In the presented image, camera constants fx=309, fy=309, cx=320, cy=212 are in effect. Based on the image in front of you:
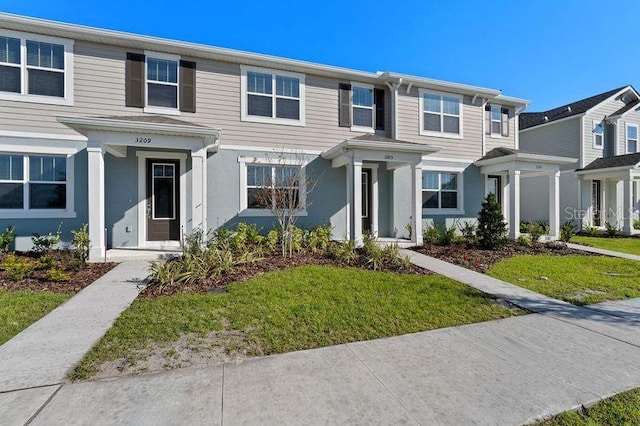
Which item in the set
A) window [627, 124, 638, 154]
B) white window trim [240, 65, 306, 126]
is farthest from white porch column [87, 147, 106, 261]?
window [627, 124, 638, 154]

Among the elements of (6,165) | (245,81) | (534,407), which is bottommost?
(534,407)

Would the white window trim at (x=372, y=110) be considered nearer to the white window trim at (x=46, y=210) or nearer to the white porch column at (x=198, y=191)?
the white porch column at (x=198, y=191)

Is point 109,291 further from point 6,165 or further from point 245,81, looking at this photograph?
point 245,81

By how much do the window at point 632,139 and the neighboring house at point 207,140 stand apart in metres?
9.58

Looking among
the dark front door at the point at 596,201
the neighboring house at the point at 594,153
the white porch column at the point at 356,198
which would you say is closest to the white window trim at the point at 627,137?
the neighboring house at the point at 594,153

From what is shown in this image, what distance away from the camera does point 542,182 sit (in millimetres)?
16797

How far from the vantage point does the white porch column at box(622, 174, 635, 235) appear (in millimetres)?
15141

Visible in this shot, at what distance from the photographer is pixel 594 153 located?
1688 centimetres

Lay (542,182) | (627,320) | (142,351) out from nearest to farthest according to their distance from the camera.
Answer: (142,351), (627,320), (542,182)

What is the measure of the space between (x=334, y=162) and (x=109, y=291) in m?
7.73

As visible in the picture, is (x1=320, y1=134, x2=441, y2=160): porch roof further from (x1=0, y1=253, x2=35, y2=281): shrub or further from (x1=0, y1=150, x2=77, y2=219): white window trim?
(x1=0, y1=253, x2=35, y2=281): shrub

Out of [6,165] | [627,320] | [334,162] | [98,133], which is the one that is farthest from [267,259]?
[6,165]

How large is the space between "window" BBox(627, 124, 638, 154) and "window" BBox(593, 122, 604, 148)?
1.88 meters

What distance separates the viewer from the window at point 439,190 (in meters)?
12.7
